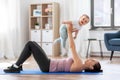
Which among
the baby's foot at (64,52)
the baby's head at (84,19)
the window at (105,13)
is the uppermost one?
the window at (105,13)

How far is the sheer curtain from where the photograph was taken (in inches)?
268

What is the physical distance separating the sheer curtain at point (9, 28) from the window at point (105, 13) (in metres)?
2.15

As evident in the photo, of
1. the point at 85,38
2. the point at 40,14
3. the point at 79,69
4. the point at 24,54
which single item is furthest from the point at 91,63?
the point at 40,14

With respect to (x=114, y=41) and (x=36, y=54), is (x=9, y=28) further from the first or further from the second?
(x=36, y=54)

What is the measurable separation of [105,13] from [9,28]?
8.90ft

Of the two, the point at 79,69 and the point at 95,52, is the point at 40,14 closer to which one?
the point at 95,52

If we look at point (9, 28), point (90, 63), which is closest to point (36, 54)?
point (90, 63)

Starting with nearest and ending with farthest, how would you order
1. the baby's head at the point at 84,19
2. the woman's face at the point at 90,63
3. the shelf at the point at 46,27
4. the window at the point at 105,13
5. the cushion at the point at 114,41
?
the baby's head at the point at 84,19, the woman's face at the point at 90,63, the cushion at the point at 114,41, the window at the point at 105,13, the shelf at the point at 46,27

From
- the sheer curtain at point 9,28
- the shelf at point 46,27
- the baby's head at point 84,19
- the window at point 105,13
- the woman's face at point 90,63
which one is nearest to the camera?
the baby's head at point 84,19

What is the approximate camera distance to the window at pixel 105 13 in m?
7.27

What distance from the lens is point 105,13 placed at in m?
7.41

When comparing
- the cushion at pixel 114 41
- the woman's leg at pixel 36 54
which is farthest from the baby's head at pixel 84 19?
the cushion at pixel 114 41

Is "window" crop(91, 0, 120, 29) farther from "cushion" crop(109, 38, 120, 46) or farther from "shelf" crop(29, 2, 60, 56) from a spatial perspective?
"cushion" crop(109, 38, 120, 46)

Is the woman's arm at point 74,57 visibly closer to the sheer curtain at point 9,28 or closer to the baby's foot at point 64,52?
the sheer curtain at point 9,28
